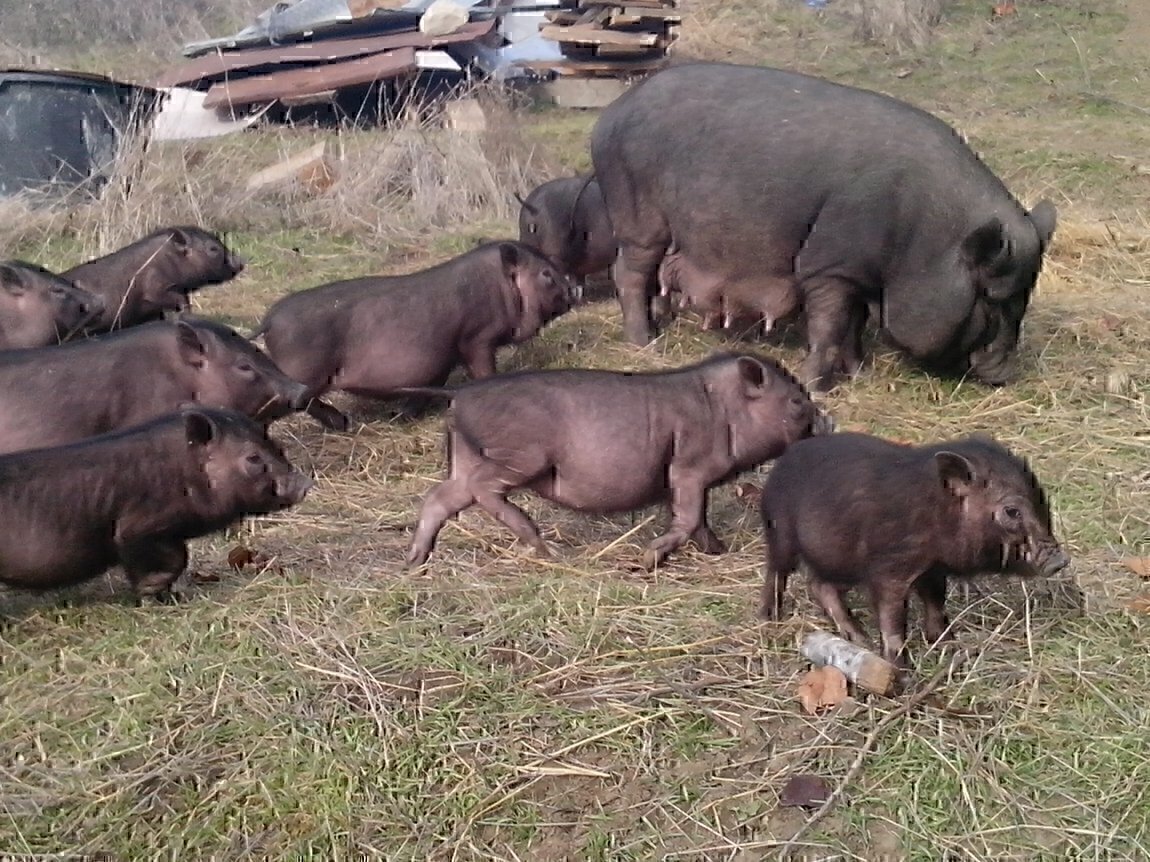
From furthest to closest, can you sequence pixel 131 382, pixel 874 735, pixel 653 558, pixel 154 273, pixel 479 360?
1. pixel 154 273
2. pixel 479 360
3. pixel 131 382
4. pixel 653 558
5. pixel 874 735

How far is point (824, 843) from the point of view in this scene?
3514 millimetres

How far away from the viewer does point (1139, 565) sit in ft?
16.3

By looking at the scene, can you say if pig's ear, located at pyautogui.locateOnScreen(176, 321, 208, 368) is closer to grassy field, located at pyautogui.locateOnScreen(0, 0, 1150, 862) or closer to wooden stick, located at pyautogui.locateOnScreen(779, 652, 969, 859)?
grassy field, located at pyautogui.locateOnScreen(0, 0, 1150, 862)

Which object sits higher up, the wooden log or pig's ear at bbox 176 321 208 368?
pig's ear at bbox 176 321 208 368

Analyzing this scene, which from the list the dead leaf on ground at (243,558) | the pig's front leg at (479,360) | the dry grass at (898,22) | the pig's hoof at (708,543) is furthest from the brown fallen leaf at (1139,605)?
the dry grass at (898,22)

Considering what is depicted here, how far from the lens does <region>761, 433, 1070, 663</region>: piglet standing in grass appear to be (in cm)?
411

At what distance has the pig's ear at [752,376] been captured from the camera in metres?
5.31

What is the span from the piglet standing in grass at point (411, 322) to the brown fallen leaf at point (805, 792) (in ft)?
11.6

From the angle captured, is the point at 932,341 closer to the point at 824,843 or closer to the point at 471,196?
the point at 824,843

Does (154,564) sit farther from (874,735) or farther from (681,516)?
(874,735)

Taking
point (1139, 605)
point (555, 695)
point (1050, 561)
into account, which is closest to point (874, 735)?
point (1050, 561)

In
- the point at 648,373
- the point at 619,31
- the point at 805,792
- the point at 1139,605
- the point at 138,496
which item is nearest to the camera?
the point at 805,792

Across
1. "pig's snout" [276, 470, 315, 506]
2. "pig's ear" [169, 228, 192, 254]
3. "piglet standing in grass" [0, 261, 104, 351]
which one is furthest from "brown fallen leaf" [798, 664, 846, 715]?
"pig's ear" [169, 228, 192, 254]

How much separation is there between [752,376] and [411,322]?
2.21 metres
